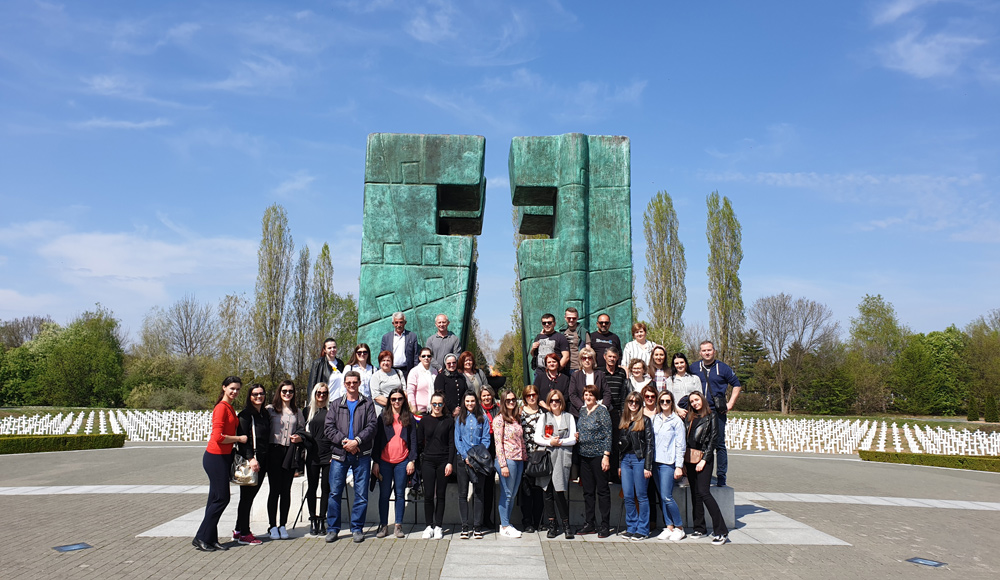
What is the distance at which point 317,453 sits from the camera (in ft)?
18.1

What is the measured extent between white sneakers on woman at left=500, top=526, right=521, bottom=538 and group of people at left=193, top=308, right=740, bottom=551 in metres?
0.01

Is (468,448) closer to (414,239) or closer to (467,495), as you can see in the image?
(467,495)

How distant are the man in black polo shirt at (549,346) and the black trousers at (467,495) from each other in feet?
3.63

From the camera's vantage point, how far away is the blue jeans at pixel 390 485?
5.60 metres

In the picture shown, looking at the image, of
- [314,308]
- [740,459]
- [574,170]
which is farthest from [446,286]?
[314,308]

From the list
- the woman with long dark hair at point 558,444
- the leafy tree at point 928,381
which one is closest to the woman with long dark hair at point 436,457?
the woman with long dark hair at point 558,444

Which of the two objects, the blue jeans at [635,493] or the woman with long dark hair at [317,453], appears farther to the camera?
the blue jeans at [635,493]

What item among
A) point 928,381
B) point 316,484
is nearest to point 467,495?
point 316,484

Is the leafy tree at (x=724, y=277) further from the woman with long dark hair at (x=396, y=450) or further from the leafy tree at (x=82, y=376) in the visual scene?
the leafy tree at (x=82, y=376)

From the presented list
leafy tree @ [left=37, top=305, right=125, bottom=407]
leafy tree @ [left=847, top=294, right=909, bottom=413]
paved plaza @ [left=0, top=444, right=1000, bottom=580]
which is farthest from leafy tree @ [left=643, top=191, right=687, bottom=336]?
leafy tree @ [left=37, top=305, right=125, bottom=407]

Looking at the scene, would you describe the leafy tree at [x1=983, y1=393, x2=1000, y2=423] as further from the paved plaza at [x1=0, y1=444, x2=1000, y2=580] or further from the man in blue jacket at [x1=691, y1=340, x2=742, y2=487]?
the man in blue jacket at [x1=691, y1=340, x2=742, y2=487]

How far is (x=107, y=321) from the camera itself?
36.3 m

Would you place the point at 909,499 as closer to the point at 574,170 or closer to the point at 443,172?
the point at 574,170

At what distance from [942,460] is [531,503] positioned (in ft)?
40.8
